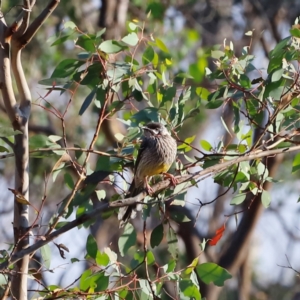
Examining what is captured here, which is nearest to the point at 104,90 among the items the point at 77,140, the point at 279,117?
the point at 279,117

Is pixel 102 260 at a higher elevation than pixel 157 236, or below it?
below

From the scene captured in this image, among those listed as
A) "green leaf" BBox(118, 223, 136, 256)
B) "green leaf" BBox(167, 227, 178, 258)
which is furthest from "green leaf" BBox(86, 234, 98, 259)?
"green leaf" BBox(167, 227, 178, 258)

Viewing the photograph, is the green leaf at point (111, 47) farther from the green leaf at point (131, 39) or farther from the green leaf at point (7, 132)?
the green leaf at point (7, 132)

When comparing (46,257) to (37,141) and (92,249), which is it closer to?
(92,249)

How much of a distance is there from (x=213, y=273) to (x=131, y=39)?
137cm

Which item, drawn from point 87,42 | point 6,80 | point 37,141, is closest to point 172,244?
point 37,141

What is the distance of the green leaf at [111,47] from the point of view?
146 inches

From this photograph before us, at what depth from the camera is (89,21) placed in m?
11.0

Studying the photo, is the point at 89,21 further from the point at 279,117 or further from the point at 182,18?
the point at 279,117

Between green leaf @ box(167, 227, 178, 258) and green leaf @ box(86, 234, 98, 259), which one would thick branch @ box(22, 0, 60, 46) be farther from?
green leaf @ box(167, 227, 178, 258)

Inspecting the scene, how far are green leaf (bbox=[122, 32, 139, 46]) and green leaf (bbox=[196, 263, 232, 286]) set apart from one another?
Result: 1.30 m

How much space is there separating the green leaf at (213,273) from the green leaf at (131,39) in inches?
51.0

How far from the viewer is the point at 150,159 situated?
4855mm

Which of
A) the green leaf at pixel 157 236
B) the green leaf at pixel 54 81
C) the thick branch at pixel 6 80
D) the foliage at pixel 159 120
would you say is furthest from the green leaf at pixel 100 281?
the green leaf at pixel 54 81
